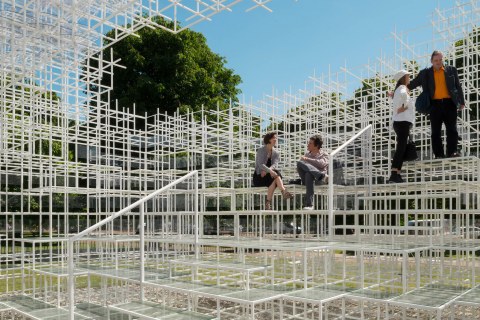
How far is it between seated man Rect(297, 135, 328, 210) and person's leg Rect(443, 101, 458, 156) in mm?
1606

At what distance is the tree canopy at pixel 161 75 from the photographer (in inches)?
938

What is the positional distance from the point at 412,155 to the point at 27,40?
16.4 feet

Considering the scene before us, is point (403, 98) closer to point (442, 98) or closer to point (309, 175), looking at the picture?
point (442, 98)

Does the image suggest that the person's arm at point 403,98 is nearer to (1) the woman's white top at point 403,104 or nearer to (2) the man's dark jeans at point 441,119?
(1) the woman's white top at point 403,104

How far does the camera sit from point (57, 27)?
19.8ft

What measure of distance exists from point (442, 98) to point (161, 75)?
Answer: 19.5 m

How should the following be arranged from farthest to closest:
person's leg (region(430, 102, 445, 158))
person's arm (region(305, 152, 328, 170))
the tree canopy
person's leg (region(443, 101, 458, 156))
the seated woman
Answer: the tree canopy, the seated woman, person's arm (region(305, 152, 328, 170)), person's leg (region(430, 102, 445, 158)), person's leg (region(443, 101, 458, 156))

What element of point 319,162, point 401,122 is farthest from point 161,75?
point 401,122

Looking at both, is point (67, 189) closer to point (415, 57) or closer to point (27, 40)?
point (27, 40)

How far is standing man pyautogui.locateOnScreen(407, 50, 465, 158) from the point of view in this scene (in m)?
6.61

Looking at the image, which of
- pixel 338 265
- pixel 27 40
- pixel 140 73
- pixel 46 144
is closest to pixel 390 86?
pixel 338 265

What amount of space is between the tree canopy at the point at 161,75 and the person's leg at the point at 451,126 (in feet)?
58.4

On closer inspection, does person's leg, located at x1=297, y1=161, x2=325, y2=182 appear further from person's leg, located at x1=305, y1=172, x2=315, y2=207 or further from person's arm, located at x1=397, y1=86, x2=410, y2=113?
person's arm, located at x1=397, y1=86, x2=410, y2=113

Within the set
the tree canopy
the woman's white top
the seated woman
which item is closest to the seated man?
the seated woman
